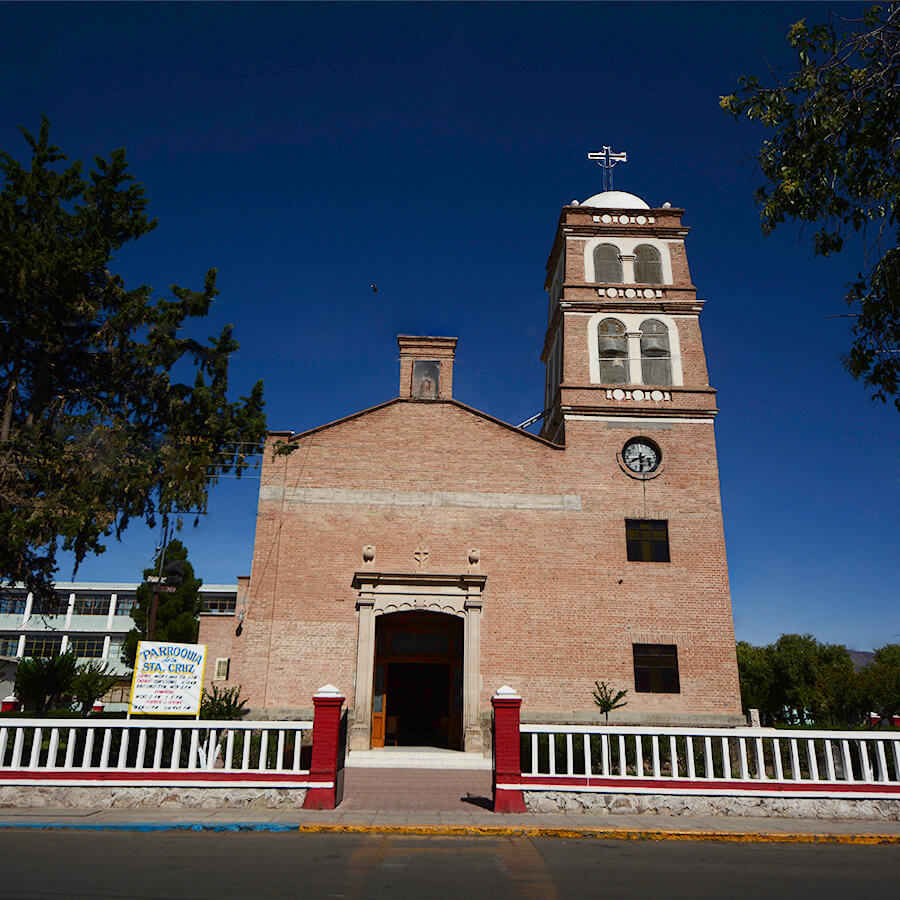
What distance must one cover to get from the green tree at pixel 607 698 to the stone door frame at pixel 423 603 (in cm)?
298

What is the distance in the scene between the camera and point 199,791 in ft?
31.3

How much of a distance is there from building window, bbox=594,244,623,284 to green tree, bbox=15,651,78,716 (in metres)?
18.8

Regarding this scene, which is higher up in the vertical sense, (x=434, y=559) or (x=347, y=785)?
(x=434, y=559)

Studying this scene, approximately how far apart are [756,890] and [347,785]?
7.97 metres

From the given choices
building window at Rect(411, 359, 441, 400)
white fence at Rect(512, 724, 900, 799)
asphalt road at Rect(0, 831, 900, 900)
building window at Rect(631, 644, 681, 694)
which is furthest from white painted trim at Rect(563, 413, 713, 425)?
asphalt road at Rect(0, 831, 900, 900)

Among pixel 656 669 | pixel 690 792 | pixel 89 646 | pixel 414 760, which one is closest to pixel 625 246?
pixel 656 669

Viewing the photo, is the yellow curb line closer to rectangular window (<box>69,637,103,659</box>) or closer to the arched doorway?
the arched doorway

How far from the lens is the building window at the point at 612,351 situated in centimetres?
2134

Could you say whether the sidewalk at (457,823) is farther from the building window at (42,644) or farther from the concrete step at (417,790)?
the building window at (42,644)

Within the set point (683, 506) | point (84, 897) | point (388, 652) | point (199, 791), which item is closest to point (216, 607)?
point (388, 652)

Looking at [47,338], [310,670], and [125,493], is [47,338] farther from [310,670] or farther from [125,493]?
[310,670]

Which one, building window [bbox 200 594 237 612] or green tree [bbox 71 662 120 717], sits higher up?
building window [bbox 200 594 237 612]

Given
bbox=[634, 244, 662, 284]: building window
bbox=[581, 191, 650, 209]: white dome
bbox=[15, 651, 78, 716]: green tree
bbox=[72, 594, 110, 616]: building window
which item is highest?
bbox=[581, 191, 650, 209]: white dome

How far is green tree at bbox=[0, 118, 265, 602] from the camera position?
15.1 meters
